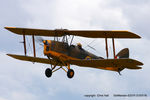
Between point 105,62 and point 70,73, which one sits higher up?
point 105,62

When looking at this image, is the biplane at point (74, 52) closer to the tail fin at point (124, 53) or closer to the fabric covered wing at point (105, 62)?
the fabric covered wing at point (105, 62)

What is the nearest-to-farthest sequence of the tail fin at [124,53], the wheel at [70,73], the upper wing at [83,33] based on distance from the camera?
the upper wing at [83,33] → the wheel at [70,73] → the tail fin at [124,53]

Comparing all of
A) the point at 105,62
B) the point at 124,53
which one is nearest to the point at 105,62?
the point at 105,62

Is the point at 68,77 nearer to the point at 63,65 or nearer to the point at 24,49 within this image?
the point at 63,65

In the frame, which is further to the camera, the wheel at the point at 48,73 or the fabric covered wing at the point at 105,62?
the wheel at the point at 48,73

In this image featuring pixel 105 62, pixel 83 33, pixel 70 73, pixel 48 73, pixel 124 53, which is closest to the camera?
pixel 105 62

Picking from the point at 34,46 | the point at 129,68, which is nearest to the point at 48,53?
the point at 34,46

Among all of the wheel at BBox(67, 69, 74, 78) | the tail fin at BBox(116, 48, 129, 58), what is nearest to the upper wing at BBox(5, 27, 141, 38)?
the wheel at BBox(67, 69, 74, 78)

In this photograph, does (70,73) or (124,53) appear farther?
(124,53)

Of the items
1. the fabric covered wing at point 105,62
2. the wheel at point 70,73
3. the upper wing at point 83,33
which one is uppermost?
the upper wing at point 83,33

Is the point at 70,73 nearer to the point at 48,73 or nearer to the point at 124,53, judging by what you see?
the point at 48,73

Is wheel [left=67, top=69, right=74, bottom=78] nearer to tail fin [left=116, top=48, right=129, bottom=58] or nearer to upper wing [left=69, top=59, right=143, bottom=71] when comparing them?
upper wing [left=69, top=59, right=143, bottom=71]

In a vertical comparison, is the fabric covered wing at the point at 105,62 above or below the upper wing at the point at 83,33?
below

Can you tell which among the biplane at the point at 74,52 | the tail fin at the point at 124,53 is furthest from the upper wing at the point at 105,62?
the tail fin at the point at 124,53
